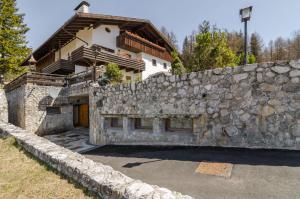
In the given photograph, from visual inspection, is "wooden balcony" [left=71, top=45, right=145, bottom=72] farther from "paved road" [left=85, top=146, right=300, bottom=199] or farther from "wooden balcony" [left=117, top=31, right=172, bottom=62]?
"paved road" [left=85, top=146, right=300, bottom=199]

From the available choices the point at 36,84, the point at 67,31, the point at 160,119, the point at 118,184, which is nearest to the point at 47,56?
the point at 67,31

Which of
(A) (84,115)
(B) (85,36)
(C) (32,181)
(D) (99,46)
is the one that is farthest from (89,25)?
A: (C) (32,181)

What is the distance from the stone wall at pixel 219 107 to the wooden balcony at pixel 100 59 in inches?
306

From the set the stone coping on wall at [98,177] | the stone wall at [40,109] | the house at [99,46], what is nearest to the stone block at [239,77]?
the stone coping on wall at [98,177]

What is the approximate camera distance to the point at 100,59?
15.3 metres

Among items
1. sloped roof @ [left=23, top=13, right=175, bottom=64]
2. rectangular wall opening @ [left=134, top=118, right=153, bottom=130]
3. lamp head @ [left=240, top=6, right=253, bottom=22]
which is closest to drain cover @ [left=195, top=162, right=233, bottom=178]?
rectangular wall opening @ [left=134, top=118, right=153, bottom=130]

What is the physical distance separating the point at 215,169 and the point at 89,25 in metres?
16.3

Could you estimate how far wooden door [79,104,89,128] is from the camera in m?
14.8

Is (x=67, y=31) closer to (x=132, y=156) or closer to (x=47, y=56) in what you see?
(x=47, y=56)

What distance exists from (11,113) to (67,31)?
841cm

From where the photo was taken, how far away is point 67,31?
16.4 metres

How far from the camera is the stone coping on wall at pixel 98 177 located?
2465 millimetres

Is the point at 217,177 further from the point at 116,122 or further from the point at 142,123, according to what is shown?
the point at 116,122

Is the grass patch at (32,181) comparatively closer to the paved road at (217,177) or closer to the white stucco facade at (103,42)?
the paved road at (217,177)
